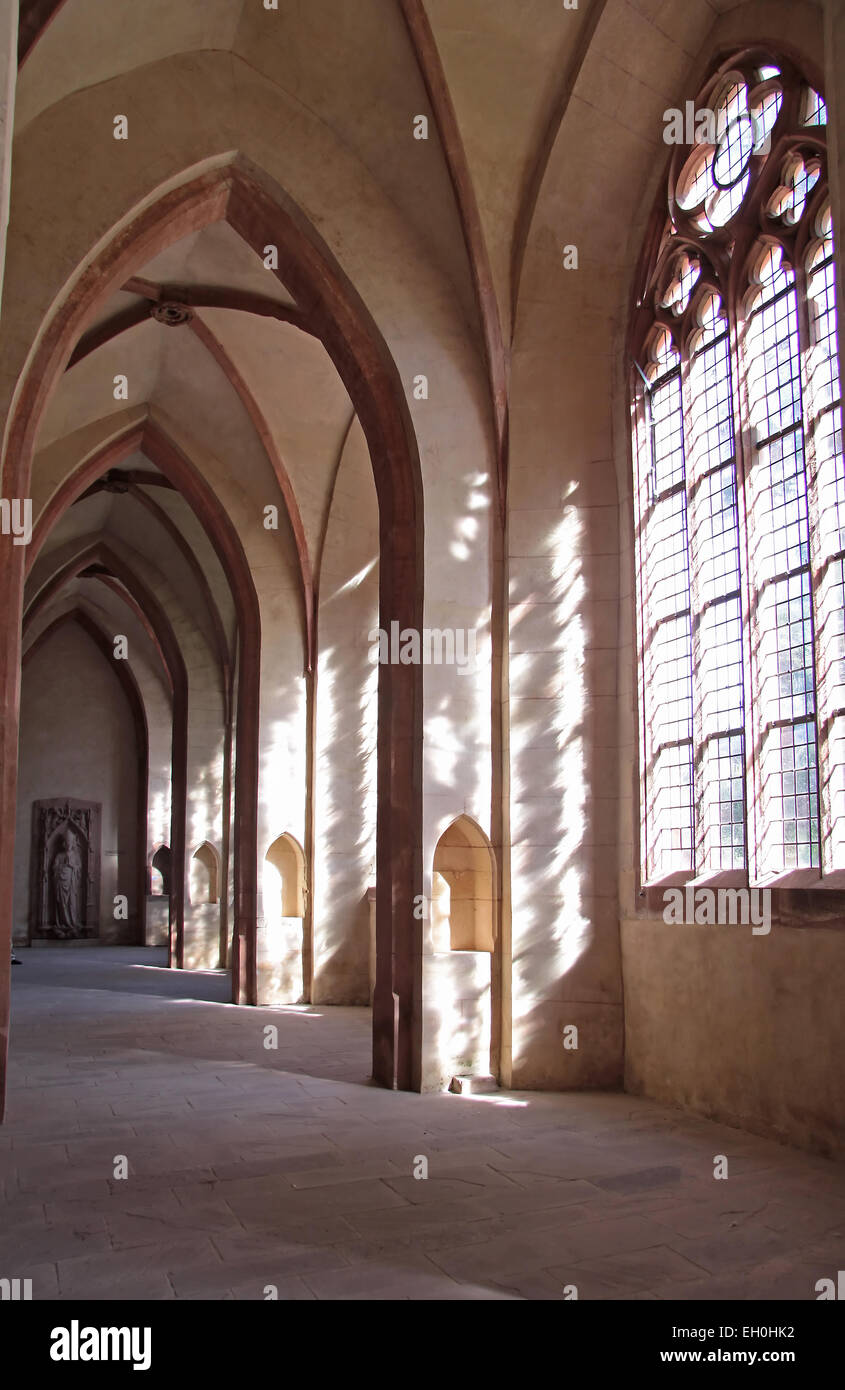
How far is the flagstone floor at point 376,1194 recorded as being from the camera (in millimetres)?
4832

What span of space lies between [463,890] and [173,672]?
12598 millimetres

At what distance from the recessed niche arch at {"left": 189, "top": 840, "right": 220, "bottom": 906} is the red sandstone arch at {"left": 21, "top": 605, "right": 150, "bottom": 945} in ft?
24.3

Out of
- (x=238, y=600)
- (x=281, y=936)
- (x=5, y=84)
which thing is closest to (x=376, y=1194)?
(x=5, y=84)

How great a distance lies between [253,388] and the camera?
1402 cm

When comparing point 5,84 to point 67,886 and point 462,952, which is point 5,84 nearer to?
point 462,952

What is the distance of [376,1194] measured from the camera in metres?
6.12

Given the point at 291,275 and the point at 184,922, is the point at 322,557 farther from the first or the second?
the point at 184,922

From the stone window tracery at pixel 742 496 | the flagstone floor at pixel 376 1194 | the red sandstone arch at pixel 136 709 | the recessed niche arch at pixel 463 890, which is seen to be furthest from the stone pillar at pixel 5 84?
the red sandstone arch at pixel 136 709

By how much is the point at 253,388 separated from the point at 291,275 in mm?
3670

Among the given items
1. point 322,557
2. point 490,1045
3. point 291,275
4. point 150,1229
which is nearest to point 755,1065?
point 490,1045

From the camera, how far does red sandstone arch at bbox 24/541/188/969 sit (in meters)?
19.9

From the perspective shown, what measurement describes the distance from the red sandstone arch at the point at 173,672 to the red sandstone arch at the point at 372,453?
35.0ft

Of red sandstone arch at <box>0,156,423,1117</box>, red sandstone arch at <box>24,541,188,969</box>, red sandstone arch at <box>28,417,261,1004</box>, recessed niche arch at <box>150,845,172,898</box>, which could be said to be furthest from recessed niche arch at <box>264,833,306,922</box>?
recessed niche arch at <box>150,845,172,898</box>

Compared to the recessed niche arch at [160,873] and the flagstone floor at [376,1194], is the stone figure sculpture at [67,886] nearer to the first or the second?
the recessed niche arch at [160,873]
